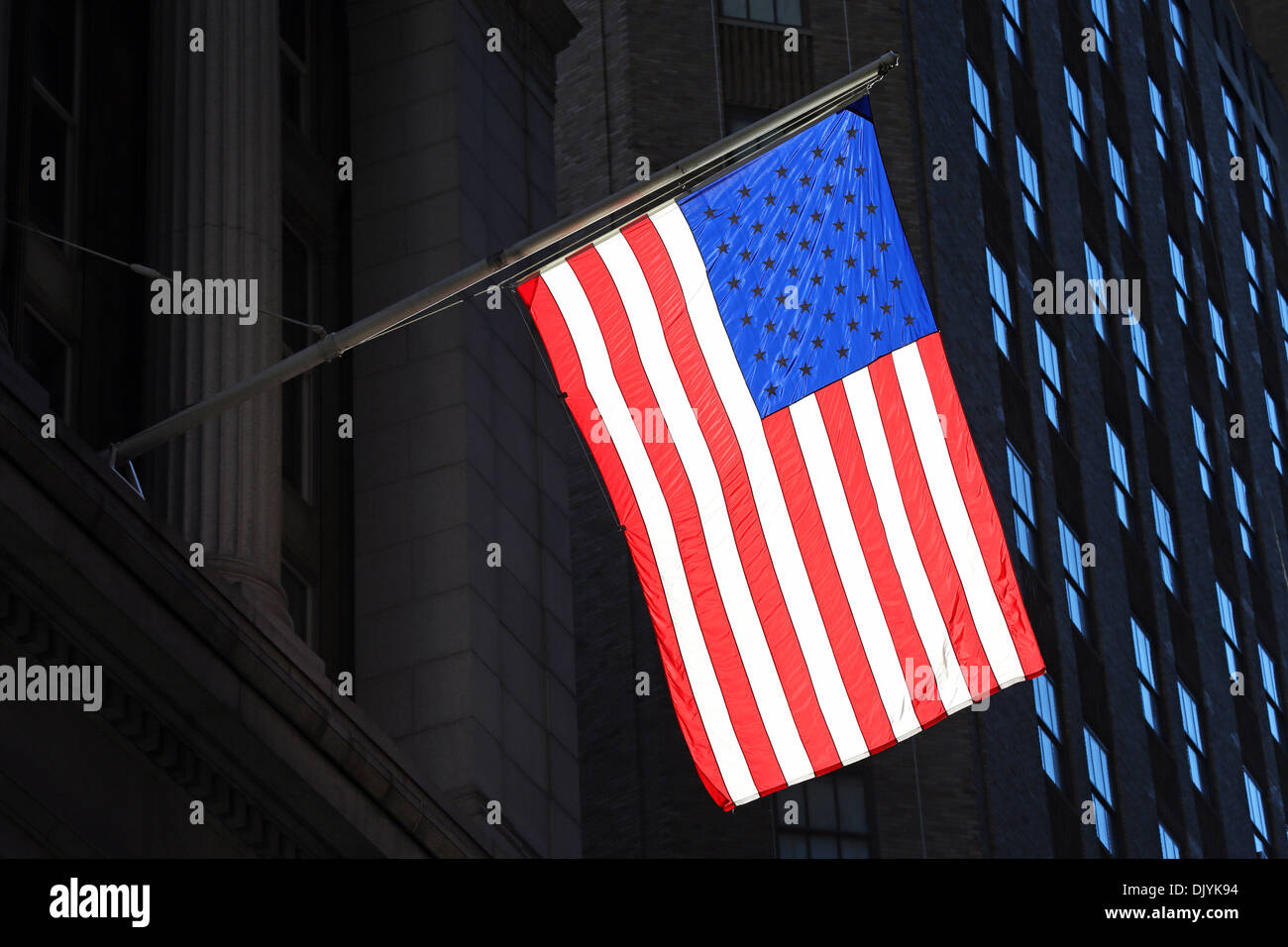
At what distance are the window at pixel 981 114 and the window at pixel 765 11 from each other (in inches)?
191

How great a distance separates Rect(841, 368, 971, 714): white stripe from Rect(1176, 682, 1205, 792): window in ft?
106

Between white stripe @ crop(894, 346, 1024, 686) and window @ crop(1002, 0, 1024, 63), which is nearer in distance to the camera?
white stripe @ crop(894, 346, 1024, 686)

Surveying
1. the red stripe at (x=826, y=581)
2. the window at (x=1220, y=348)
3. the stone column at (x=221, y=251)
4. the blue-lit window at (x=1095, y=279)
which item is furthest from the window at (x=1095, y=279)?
the red stripe at (x=826, y=581)

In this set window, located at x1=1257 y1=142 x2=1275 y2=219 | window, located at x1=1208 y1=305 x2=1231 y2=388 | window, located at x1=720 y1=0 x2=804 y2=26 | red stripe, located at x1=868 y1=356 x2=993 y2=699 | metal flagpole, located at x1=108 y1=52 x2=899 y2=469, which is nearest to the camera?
red stripe, located at x1=868 y1=356 x2=993 y2=699

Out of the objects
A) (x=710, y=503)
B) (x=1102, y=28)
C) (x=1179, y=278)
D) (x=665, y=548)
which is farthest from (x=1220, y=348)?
(x=665, y=548)

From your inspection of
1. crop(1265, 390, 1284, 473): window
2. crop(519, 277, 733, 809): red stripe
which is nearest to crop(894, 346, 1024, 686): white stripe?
crop(519, 277, 733, 809): red stripe

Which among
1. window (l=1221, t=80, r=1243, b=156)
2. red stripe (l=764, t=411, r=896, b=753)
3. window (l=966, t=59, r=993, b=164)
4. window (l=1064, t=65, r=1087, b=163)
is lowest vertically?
red stripe (l=764, t=411, r=896, b=753)

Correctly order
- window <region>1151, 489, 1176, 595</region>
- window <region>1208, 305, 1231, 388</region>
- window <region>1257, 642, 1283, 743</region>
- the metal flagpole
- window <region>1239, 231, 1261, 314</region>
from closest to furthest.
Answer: the metal flagpole, window <region>1151, 489, 1176, 595</region>, window <region>1257, 642, 1283, 743</region>, window <region>1208, 305, 1231, 388</region>, window <region>1239, 231, 1261, 314</region>

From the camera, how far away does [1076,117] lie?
55.1 meters

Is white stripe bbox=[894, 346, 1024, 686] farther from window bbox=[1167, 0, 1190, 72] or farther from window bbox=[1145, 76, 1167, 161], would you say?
window bbox=[1167, 0, 1190, 72]

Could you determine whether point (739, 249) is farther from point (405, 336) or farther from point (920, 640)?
point (405, 336)

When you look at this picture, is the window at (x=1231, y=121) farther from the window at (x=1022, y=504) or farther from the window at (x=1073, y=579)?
the window at (x=1022, y=504)

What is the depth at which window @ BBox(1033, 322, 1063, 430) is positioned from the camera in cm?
4778

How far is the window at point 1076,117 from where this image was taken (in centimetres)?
5453
